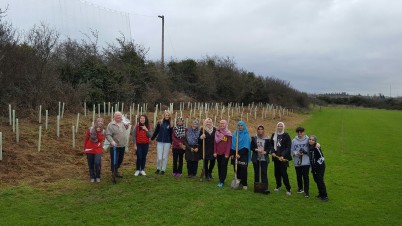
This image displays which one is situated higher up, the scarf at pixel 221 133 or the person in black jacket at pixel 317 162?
the scarf at pixel 221 133

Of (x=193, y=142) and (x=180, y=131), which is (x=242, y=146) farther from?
(x=180, y=131)

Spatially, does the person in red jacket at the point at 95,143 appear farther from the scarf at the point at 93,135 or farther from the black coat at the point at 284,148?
the black coat at the point at 284,148

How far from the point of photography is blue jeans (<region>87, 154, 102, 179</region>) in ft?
32.0

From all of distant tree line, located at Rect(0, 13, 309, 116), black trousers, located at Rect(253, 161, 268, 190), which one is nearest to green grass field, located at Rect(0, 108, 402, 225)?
black trousers, located at Rect(253, 161, 268, 190)

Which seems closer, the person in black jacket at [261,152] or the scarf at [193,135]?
the person in black jacket at [261,152]

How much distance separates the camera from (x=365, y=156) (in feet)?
57.2

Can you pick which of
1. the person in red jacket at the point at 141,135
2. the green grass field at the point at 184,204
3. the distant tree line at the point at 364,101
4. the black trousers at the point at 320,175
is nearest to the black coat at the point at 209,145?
the green grass field at the point at 184,204

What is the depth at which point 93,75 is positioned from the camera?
77.6 ft

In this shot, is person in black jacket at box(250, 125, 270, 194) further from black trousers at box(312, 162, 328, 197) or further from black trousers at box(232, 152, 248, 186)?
black trousers at box(312, 162, 328, 197)

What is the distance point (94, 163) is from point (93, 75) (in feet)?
48.1

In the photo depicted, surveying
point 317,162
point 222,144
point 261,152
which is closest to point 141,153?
point 222,144

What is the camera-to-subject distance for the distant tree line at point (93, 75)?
1675 cm

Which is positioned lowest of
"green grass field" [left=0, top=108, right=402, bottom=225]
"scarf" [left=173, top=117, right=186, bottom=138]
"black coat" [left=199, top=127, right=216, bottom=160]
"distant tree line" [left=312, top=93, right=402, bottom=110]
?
"green grass field" [left=0, top=108, right=402, bottom=225]

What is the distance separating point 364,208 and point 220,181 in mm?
3470
